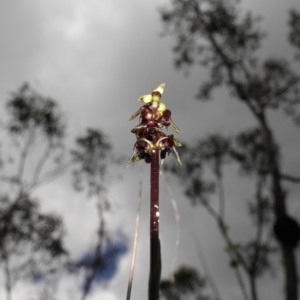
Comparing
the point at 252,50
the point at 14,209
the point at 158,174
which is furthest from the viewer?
the point at 14,209

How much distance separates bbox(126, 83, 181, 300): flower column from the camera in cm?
99

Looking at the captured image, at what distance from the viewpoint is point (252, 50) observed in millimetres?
13289

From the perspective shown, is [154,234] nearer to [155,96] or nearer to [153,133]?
[153,133]

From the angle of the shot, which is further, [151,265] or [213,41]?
[213,41]

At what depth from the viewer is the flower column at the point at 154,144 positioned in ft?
3.25

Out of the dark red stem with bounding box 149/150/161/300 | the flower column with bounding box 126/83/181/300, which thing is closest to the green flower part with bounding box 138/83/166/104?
the flower column with bounding box 126/83/181/300

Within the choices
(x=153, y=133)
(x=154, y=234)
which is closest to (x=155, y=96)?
(x=153, y=133)

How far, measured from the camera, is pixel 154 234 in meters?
1.01

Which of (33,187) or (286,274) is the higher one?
(33,187)

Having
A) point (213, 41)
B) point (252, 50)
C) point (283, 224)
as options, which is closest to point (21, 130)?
point (213, 41)

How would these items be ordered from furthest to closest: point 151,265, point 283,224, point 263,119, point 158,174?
point 263,119, point 283,224, point 158,174, point 151,265

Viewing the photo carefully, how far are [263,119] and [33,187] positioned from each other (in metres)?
7.63

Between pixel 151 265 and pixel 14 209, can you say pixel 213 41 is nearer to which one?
pixel 14 209

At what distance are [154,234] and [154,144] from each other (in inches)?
9.5
